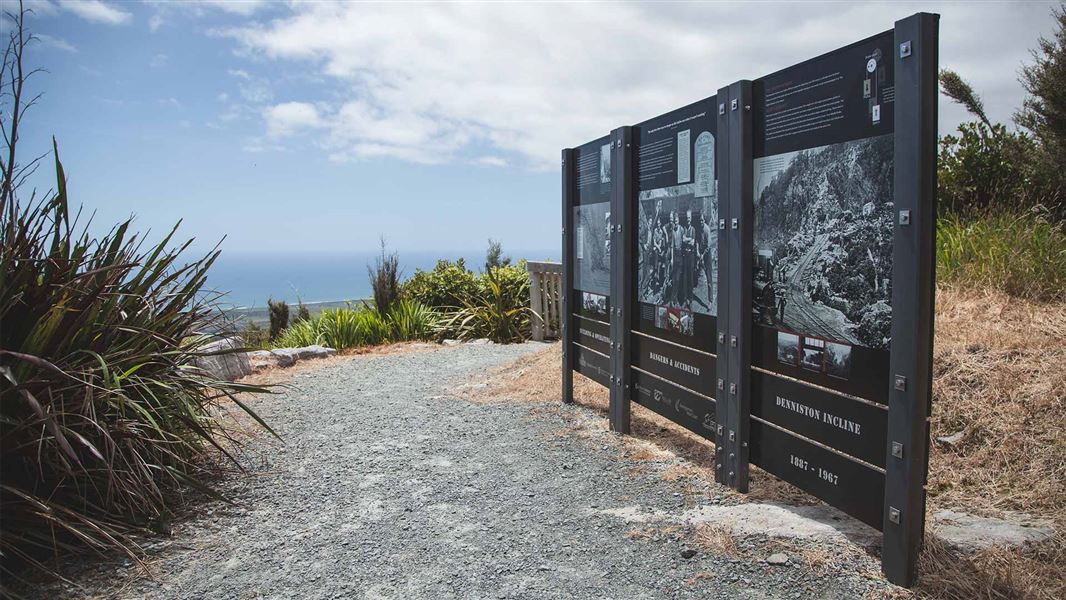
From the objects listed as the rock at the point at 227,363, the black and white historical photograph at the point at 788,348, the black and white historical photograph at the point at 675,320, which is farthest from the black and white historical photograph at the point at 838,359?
the rock at the point at 227,363

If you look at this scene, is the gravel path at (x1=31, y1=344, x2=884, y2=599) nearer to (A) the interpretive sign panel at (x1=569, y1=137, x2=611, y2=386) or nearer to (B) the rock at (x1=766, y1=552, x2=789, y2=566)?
(B) the rock at (x1=766, y1=552, x2=789, y2=566)

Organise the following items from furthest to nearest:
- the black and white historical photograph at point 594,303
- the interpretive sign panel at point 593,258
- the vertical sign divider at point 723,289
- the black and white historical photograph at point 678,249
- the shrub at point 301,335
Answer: the shrub at point 301,335 → the black and white historical photograph at point 594,303 → the interpretive sign panel at point 593,258 → the black and white historical photograph at point 678,249 → the vertical sign divider at point 723,289

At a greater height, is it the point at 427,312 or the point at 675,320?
the point at 675,320

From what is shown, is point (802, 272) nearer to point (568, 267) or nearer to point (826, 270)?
point (826, 270)

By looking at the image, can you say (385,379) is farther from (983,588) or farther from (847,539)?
(983,588)

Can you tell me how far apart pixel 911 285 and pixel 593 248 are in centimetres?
349

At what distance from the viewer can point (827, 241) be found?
10.9ft

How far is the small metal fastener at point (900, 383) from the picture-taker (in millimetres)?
2816

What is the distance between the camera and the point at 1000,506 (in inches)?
146

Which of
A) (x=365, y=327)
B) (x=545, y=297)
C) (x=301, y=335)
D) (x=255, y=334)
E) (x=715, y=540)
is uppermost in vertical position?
(x=545, y=297)

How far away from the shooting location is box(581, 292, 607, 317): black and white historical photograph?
5995 millimetres

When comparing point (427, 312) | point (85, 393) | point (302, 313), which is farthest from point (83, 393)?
point (302, 313)

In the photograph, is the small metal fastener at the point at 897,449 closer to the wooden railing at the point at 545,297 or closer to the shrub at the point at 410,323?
the wooden railing at the point at 545,297

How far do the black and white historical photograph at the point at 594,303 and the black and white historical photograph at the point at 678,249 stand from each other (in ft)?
2.51
